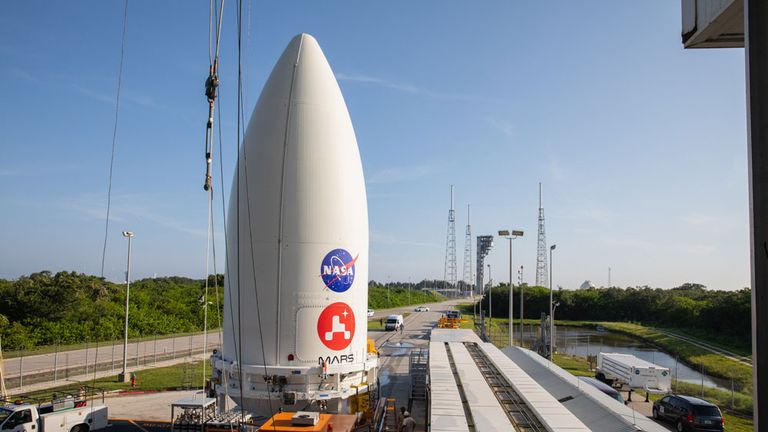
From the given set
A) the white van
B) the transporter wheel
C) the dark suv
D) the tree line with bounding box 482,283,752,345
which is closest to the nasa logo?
the dark suv

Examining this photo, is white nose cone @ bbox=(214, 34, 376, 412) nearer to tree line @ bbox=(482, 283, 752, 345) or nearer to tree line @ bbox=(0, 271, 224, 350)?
tree line @ bbox=(0, 271, 224, 350)

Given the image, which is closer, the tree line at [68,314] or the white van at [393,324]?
the tree line at [68,314]

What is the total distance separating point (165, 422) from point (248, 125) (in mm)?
11318

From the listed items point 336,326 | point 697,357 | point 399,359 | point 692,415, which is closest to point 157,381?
point 399,359

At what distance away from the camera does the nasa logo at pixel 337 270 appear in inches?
478

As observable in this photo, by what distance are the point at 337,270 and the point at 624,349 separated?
43.0m

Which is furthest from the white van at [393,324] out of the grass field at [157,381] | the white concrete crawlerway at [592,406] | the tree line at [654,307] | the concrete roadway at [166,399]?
the white concrete crawlerway at [592,406]

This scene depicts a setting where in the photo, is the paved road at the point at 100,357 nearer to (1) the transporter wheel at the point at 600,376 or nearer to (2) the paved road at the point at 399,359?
(2) the paved road at the point at 399,359

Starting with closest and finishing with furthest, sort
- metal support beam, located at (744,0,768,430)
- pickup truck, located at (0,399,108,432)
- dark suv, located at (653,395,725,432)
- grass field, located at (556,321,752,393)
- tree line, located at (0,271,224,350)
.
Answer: metal support beam, located at (744,0,768,430) → pickup truck, located at (0,399,108,432) → dark suv, located at (653,395,725,432) → grass field, located at (556,321,752,393) → tree line, located at (0,271,224,350)

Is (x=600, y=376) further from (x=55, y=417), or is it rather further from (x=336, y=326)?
(x=55, y=417)

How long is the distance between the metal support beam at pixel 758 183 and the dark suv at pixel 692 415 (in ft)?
51.2

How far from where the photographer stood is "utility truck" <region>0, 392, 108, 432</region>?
15.0 metres

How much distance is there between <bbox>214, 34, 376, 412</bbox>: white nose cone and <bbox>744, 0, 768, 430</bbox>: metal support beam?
9203 millimetres

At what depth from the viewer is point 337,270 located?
1228 centimetres
